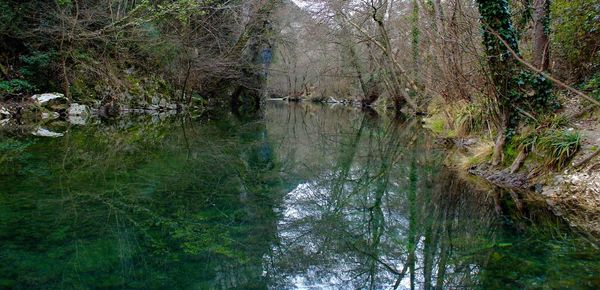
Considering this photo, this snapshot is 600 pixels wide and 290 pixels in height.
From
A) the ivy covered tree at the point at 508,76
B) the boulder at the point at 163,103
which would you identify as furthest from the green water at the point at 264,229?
the boulder at the point at 163,103

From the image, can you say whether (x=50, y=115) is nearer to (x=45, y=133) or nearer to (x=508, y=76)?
(x=45, y=133)

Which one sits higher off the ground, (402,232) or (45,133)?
(402,232)

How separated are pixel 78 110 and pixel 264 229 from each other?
14878 millimetres

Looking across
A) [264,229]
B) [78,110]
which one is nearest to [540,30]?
[264,229]

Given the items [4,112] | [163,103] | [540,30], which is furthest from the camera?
[163,103]

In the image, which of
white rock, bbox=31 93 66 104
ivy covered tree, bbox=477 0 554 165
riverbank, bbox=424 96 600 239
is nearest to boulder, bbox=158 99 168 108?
white rock, bbox=31 93 66 104

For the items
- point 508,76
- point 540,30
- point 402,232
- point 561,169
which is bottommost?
point 402,232

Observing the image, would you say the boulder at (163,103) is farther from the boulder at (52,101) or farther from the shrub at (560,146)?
the shrub at (560,146)

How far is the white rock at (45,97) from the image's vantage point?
1507 centimetres

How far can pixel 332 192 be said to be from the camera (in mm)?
5820

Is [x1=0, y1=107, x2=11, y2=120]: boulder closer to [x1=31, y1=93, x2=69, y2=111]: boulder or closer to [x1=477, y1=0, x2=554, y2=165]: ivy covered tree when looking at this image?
[x1=31, y1=93, x2=69, y2=111]: boulder

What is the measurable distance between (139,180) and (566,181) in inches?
202

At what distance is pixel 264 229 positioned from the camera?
402 cm

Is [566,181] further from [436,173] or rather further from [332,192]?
[332,192]
